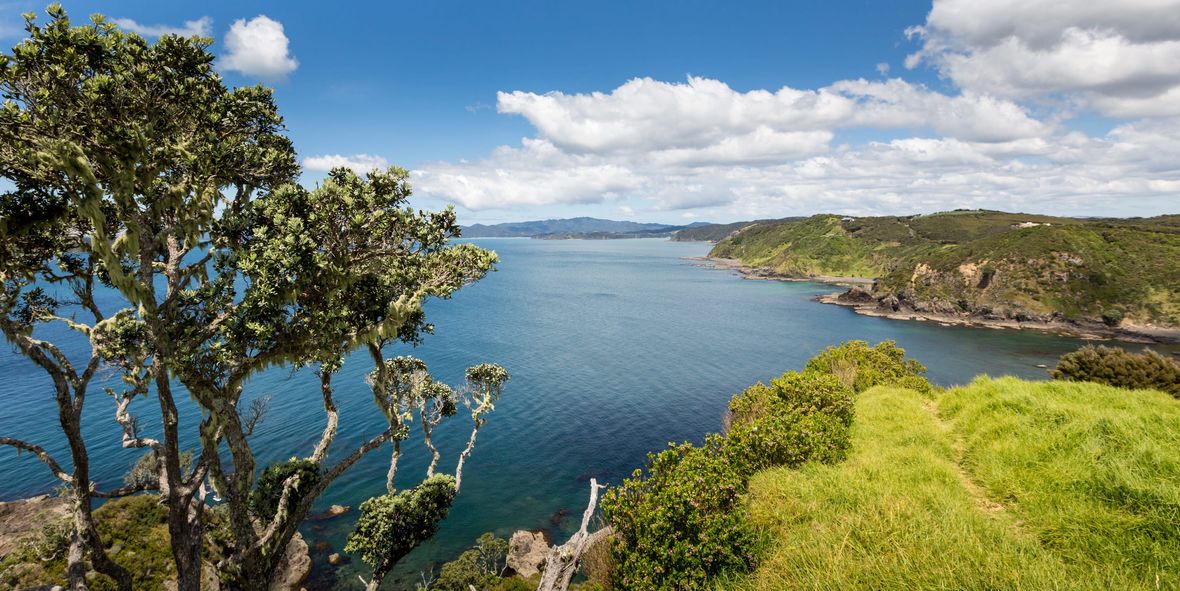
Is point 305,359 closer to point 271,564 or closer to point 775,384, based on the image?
point 271,564

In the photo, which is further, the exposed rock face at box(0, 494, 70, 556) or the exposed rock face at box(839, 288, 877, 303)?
the exposed rock face at box(839, 288, 877, 303)

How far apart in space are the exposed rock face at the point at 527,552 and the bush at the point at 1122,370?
36122 mm

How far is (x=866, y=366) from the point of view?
35562 mm

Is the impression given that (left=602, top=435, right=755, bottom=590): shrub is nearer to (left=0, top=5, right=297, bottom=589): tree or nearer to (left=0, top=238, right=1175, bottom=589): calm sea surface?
(left=0, top=5, right=297, bottom=589): tree

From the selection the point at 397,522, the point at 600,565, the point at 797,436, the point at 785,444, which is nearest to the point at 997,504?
the point at 797,436

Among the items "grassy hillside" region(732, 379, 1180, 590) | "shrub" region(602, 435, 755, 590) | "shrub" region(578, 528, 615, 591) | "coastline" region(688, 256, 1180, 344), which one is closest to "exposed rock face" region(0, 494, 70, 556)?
"shrub" region(578, 528, 615, 591)

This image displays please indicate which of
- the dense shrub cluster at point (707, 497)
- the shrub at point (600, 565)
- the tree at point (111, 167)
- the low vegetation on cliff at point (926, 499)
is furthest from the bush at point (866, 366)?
the tree at point (111, 167)

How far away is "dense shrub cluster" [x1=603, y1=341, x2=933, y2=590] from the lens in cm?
1369

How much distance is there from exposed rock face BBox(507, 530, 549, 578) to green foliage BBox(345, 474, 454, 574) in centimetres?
768

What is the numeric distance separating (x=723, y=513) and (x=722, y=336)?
89.9 m

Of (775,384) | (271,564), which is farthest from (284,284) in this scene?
(775,384)

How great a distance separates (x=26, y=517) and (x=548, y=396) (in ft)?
148

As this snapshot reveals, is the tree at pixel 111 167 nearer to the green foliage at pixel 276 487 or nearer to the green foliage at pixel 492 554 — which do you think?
the green foliage at pixel 276 487

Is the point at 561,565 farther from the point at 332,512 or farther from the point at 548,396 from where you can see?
the point at 548,396
